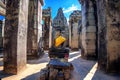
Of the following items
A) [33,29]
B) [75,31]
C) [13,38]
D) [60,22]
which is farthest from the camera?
[60,22]

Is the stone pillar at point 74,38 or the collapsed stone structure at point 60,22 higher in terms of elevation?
the collapsed stone structure at point 60,22

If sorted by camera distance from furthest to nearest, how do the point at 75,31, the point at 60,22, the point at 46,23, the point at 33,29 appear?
the point at 60,22
the point at 46,23
the point at 75,31
the point at 33,29

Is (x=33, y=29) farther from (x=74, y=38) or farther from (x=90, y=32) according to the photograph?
(x=74, y=38)

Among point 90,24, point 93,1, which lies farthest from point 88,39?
point 93,1

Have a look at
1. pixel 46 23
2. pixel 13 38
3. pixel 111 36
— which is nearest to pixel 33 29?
pixel 13 38

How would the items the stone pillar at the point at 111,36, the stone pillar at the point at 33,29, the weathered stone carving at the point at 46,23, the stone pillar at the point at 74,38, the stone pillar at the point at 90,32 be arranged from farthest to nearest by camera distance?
1. the weathered stone carving at the point at 46,23
2. the stone pillar at the point at 74,38
3. the stone pillar at the point at 33,29
4. the stone pillar at the point at 90,32
5. the stone pillar at the point at 111,36

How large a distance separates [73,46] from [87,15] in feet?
28.5

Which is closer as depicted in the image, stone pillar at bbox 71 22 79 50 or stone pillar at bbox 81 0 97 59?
stone pillar at bbox 81 0 97 59

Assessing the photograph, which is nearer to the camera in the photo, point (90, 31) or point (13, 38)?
point (13, 38)

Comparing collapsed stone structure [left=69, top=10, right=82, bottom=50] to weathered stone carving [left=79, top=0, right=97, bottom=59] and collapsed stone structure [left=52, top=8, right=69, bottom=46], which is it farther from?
collapsed stone structure [left=52, top=8, right=69, bottom=46]

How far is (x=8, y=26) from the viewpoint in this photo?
5.72 meters

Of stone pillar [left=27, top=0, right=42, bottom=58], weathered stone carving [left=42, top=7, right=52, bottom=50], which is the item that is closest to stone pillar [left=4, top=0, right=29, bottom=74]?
stone pillar [left=27, top=0, right=42, bottom=58]

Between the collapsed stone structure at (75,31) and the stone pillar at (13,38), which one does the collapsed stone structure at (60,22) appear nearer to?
the collapsed stone structure at (75,31)

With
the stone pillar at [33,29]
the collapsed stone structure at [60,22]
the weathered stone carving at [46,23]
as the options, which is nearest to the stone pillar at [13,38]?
the stone pillar at [33,29]
